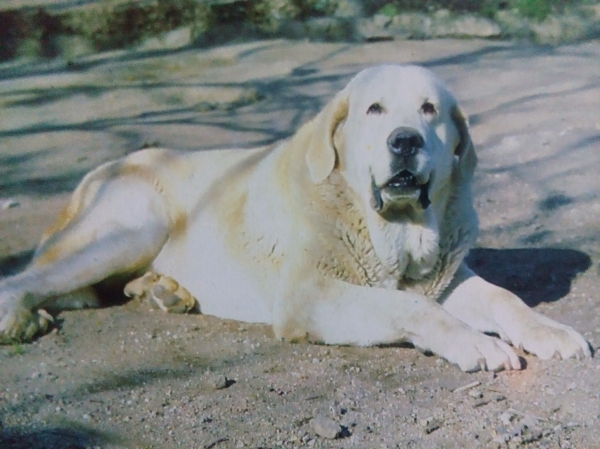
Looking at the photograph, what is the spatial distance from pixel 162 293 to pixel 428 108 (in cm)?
158

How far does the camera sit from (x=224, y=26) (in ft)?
35.5

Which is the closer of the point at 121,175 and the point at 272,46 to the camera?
the point at 121,175

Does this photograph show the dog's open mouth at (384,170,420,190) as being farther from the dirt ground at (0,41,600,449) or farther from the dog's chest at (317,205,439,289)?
the dirt ground at (0,41,600,449)

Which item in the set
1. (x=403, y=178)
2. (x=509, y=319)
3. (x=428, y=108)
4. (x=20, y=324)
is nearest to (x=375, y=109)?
(x=428, y=108)

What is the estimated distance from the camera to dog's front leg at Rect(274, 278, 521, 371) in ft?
9.99

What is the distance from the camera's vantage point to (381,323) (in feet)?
10.9

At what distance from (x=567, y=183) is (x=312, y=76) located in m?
4.04

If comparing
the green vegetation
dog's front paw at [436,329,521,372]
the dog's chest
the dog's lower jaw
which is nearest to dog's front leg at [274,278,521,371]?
Result: dog's front paw at [436,329,521,372]

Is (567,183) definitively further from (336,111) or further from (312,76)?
(312,76)

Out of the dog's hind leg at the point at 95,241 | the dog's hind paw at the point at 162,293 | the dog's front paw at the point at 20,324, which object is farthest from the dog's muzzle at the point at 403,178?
the dog's front paw at the point at 20,324

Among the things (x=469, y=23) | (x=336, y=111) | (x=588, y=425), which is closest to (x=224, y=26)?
(x=469, y=23)

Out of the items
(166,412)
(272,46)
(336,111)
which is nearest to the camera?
(166,412)

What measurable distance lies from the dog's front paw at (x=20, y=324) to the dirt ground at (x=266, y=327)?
72mm

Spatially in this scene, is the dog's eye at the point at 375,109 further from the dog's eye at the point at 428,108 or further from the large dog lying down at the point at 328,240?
the dog's eye at the point at 428,108
